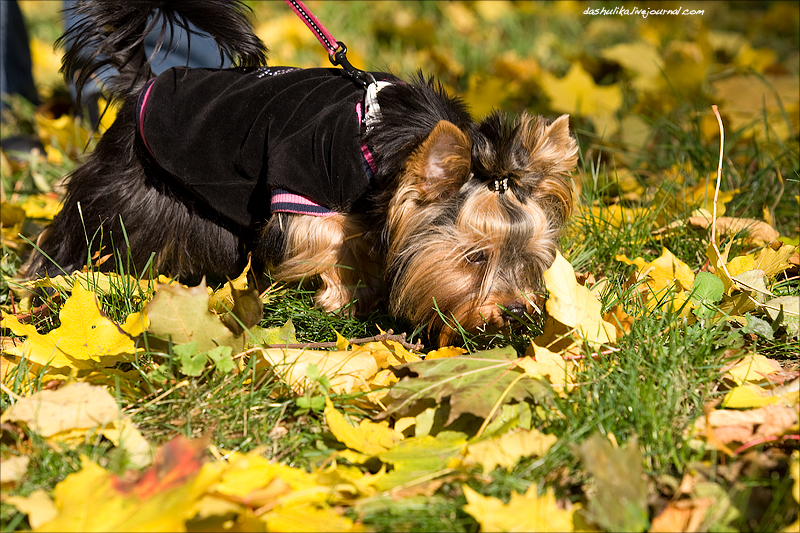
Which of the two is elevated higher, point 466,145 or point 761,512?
point 466,145

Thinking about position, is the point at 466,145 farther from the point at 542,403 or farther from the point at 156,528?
the point at 156,528

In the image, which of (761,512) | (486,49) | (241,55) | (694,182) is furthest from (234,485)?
(486,49)

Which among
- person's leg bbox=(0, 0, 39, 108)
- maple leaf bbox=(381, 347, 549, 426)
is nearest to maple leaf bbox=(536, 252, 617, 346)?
maple leaf bbox=(381, 347, 549, 426)

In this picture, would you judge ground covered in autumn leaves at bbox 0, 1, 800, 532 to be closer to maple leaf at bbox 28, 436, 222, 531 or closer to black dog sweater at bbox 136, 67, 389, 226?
maple leaf at bbox 28, 436, 222, 531

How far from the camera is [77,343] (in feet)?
6.73

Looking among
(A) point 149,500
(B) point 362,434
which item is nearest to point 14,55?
(B) point 362,434

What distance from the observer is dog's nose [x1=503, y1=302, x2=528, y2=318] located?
2346 mm

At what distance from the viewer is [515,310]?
7.76 feet

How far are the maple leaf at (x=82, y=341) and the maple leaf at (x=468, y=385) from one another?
810 millimetres

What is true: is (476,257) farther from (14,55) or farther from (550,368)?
(14,55)

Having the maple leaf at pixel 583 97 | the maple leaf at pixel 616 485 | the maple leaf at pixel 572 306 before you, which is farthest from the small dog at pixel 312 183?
the maple leaf at pixel 583 97

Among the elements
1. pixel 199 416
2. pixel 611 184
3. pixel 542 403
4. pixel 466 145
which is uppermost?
pixel 466 145

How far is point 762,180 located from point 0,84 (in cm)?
475

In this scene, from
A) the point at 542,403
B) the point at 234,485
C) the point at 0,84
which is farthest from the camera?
the point at 0,84
